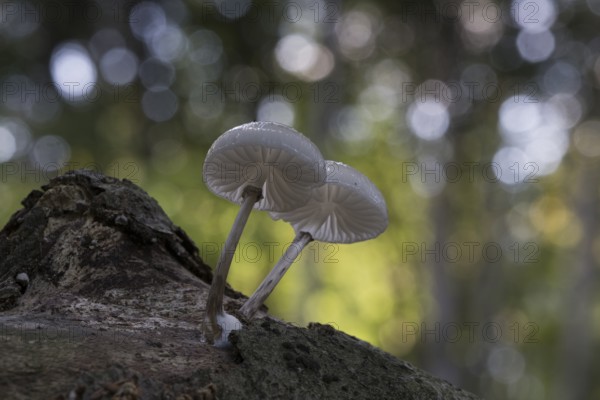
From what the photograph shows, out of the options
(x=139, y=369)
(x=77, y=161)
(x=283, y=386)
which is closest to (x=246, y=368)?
(x=283, y=386)

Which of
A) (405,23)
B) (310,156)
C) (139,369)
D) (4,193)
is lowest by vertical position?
(4,193)

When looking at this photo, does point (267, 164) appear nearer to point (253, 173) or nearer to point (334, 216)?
point (253, 173)

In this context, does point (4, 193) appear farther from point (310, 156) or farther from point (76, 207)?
point (310, 156)

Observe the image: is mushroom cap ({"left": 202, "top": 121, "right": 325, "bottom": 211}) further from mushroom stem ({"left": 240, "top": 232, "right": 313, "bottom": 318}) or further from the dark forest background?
the dark forest background

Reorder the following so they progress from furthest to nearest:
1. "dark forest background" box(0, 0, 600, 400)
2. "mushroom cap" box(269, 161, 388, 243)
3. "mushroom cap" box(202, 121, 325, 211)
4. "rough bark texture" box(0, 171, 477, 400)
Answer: "dark forest background" box(0, 0, 600, 400) < "mushroom cap" box(269, 161, 388, 243) < "mushroom cap" box(202, 121, 325, 211) < "rough bark texture" box(0, 171, 477, 400)

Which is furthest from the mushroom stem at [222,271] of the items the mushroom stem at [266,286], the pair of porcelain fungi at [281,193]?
the mushroom stem at [266,286]

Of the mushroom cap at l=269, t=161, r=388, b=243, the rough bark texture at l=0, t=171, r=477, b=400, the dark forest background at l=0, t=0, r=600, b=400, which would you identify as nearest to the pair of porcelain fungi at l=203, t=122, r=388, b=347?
the mushroom cap at l=269, t=161, r=388, b=243

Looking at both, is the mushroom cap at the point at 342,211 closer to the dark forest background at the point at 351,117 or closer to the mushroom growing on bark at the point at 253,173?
the mushroom growing on bark at the point at 253,173
